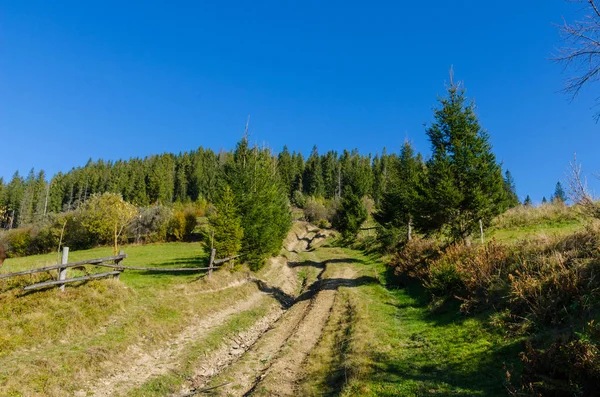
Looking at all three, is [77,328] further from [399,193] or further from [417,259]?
[399,193]

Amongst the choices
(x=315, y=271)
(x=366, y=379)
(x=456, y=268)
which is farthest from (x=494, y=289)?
(x=315, y=271)

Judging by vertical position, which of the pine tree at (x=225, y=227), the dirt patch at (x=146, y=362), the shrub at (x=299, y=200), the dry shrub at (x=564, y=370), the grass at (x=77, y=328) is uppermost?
the shrub at (x=299, y=200)

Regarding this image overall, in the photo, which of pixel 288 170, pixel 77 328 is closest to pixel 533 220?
pixel 77 328

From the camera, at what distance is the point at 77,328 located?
11508mm

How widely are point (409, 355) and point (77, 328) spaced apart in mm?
11065

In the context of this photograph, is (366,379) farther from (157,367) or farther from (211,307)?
(211,307)

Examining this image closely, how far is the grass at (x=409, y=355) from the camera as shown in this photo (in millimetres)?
7793

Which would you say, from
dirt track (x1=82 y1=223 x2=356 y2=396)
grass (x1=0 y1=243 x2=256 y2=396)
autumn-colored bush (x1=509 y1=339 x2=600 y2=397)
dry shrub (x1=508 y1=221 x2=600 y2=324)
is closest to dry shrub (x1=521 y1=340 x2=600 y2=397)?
autumn-colored bush (x1=509 y1=339 x2=600 y2=397)

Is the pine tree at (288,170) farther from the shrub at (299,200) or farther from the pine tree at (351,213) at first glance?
the pine tree at (351,213)

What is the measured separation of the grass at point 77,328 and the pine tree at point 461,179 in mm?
14351

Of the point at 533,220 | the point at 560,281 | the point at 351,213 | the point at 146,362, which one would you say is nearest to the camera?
the point at 560,281

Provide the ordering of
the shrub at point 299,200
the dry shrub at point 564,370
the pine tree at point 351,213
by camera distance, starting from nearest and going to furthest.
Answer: the dry shrub at point 564,370
the pine tree at point 351,213
the shrub at point 299,200

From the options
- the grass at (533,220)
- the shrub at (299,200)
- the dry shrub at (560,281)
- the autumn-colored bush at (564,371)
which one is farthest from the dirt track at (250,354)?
the shrub at (299,200)

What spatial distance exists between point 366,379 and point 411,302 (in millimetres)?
9190
